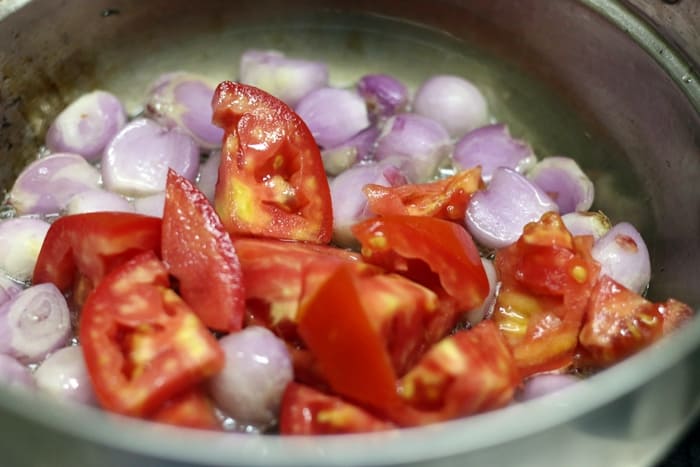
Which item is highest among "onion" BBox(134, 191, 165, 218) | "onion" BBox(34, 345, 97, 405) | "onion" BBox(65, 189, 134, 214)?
"onion" BBox(134, 191, 165, 218)

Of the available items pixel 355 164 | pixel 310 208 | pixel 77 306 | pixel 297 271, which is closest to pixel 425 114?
pixel 355 164

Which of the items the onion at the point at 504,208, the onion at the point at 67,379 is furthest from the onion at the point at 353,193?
the onion at the point at 67,379

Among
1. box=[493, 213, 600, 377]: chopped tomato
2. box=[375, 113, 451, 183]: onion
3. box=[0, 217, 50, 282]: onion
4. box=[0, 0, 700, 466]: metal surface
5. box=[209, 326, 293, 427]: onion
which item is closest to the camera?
box=[0, 0, 700, 466]: metal surface

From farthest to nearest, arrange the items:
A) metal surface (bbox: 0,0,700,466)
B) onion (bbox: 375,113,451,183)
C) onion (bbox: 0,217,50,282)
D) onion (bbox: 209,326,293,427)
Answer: onion (bbox: 375,113,451,183) < onion (bbox: 0,217,50,282) < onion (bbox: 209,326,293,427) < metal surface (bbox: 0,0,700,466)

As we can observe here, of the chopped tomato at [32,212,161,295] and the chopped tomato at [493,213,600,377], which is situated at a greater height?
the chopped tomato at [493,213,600,377]

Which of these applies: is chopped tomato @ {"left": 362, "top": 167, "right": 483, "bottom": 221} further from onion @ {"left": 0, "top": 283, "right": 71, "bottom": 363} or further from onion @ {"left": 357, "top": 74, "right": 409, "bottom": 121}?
onion @ {"left": 0, "top": 283, "right": 71, "bottom": 363}

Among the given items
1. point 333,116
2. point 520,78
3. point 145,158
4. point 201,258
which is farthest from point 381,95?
point 201,258

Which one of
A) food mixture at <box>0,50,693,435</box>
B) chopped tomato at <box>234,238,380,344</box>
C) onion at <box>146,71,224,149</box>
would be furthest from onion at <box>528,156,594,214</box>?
onion at <box>146,71,224,149</box>
